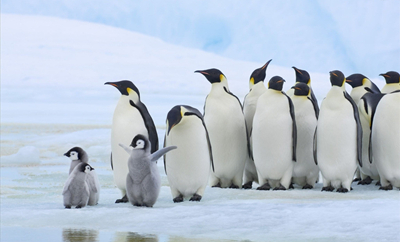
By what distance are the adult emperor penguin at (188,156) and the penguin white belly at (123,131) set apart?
0.90ft

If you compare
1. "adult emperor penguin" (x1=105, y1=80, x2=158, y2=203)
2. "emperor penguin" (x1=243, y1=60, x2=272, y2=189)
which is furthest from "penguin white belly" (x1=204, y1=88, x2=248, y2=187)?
"adult emperor penguin" (x1=105, y1=80, x2=158, y2=203)

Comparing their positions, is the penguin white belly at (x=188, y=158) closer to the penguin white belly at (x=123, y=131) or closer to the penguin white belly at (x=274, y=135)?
the penguin white belly at (x=123, y=131)

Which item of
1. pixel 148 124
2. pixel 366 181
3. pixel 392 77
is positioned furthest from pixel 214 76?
pixel 392 77

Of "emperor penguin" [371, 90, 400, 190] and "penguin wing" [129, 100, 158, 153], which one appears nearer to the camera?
"penguin wing" [129, 100, 158, 153]

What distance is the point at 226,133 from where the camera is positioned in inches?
196

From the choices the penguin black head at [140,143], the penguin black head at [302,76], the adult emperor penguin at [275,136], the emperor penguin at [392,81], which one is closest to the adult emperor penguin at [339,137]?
the adult emperor penguin at [275,136]

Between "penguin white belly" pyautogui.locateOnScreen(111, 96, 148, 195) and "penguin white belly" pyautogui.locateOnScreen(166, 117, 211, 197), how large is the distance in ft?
0.99

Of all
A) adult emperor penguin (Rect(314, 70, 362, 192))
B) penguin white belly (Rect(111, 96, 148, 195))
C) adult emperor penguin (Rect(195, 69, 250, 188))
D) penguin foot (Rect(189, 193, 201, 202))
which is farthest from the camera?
adult emperor penguin (Rect(195, 69, 250, 188))

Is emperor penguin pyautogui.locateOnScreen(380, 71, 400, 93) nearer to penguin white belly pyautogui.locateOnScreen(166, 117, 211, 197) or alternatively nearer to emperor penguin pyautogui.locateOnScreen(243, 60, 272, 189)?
emperor penguin pyautogui.locateOnScreen(243, 60, 272, 189)

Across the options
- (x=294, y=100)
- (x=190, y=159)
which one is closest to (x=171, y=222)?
(x=190, y=159)

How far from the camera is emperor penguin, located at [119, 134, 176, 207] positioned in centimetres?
380

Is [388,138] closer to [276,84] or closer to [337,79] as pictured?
[337,79]

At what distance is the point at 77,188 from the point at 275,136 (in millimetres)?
1757

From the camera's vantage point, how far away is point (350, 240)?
289 cm
